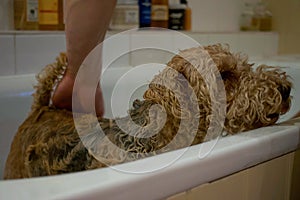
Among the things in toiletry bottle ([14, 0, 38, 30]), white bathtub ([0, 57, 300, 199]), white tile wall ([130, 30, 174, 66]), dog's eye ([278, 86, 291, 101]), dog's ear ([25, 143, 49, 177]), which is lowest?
dog's ear ([25, 143, 49, 177])

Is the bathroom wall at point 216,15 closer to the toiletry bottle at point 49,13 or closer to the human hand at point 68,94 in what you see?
the toiletry bottle at point 49,13

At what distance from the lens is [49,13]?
4.23 feet

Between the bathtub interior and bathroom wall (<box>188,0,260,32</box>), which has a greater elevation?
bathroom wall (<box>188,0,260,32</box>)

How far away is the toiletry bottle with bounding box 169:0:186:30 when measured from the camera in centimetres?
161

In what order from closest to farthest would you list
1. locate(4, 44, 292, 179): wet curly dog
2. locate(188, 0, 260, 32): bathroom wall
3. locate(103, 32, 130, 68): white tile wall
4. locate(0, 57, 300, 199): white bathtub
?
locate(0, 57, 300, 199): white bathtub
locate(4, 44, 292, 179): wet curly dog
locate(103, 32, 130, 68): white tile wall
locate(188, 0, 260, 32): bathroom wall

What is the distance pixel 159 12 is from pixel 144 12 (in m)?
0.07

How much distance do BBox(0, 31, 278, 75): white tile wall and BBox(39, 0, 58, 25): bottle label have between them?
0.05 meters

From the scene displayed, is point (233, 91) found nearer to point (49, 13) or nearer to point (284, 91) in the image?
point (284, 91)

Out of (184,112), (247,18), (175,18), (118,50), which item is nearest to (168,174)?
(184,112)

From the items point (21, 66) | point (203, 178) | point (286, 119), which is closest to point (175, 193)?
point (203, 178)

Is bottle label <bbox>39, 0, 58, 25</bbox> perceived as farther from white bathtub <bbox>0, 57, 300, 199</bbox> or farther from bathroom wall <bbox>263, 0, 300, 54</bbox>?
bathroom wall <bbox>263, 0, 300, 54</bbox>

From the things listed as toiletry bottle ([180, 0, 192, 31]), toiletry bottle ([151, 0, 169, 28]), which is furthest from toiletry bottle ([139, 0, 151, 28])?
toiletry bottle ([180, 0, 192, 31])

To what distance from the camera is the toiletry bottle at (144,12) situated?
1.52m

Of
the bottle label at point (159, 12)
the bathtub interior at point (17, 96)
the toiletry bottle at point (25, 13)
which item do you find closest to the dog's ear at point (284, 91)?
the bathtub interior at point (17, 96)
